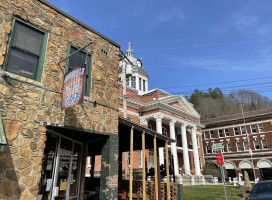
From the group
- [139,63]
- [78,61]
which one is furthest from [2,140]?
[139,63]

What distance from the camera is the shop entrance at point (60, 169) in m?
6.40

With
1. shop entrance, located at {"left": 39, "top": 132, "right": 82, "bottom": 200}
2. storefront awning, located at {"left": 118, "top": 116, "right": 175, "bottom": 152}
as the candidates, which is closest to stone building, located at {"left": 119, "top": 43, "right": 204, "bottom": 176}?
storefront awning, located at {"left": 118, "top": 116, "right": 175, "bottom": 152}

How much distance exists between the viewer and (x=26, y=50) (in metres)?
5.79

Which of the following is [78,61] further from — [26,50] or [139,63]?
[139,63]

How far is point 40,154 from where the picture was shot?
5430 mm

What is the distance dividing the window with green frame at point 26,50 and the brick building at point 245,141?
43339mm

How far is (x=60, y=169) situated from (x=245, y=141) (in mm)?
46264

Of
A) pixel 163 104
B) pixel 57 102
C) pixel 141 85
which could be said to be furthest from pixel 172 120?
pixel 57 102

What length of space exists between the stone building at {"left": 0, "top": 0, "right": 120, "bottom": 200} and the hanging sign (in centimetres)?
45

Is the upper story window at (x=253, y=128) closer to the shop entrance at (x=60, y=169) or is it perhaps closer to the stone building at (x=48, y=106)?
the stone building at (x=48, y=106)

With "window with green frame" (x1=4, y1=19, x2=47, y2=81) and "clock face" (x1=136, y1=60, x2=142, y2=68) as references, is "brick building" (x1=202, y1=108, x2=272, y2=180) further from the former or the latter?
"window with green frame" (x1=4, y1=19, x2=47, y2=81)

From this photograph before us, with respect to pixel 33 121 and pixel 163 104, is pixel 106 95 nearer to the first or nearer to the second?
pixel 33 121

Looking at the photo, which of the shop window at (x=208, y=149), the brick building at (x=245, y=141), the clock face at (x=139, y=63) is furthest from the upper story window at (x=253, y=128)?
the clock face at (x=139, y=63)

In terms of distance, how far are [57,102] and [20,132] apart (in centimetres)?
134
